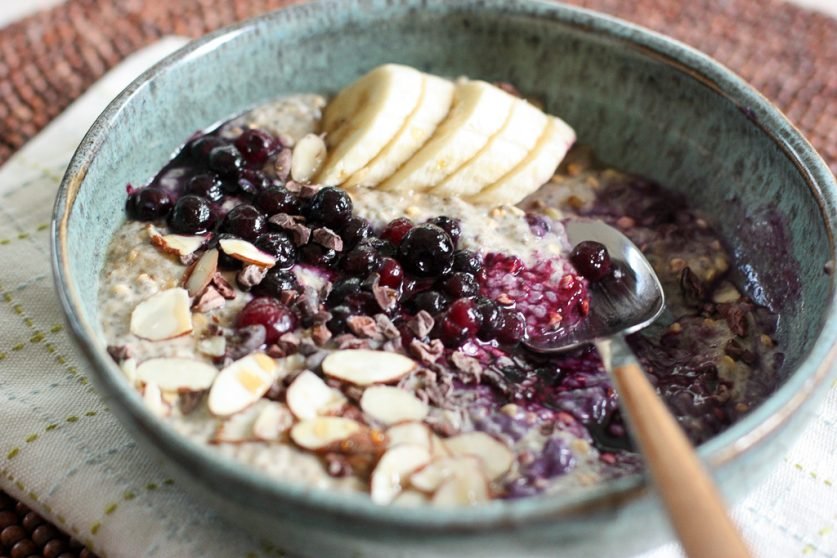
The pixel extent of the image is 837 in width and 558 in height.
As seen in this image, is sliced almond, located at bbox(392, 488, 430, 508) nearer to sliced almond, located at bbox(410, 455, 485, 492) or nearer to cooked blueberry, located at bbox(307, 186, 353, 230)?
sliced almond, located at bbox(410, 455, 485, 492)

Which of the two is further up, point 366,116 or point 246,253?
point 366,116

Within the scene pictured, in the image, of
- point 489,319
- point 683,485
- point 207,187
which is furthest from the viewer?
point 207,187

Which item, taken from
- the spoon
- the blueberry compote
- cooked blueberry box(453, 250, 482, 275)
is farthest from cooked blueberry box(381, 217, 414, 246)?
the spoon

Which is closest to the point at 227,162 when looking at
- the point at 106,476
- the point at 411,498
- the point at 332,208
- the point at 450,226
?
the point at 332,208

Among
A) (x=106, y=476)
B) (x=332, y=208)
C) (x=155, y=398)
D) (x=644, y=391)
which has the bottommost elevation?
(x=106, y=476)

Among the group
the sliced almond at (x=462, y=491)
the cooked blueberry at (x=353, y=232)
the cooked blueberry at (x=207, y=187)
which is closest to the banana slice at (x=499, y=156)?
the cooked blueberry at (x=353, y=232)

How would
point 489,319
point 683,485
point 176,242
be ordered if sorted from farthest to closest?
point 176,242 < point 489,319 < point 683,485

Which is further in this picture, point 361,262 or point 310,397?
point 361,262

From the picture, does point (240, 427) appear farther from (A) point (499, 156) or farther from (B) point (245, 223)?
(A) point (499, 156)
